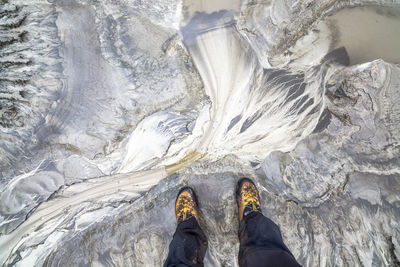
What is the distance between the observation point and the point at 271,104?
66.2 inches

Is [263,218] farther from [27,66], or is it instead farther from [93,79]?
[27,66]

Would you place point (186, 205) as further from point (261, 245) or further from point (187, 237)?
point (261, 245)

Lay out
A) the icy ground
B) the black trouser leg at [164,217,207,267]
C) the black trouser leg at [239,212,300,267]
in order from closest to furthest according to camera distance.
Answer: the black trouser leg at [239,212,300,267] < the black trouser leg at [164,217,207,267] < the icy ground

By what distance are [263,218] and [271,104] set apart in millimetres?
912

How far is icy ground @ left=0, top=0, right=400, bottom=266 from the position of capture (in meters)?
1.57

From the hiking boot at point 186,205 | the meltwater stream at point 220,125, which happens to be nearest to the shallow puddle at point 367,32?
the meltwater stream at point 220,125

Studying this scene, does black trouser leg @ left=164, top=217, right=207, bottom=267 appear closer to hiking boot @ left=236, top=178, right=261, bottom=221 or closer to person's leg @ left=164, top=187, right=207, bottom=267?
person's leg @ left=164, top=187, right=207, bottom=267

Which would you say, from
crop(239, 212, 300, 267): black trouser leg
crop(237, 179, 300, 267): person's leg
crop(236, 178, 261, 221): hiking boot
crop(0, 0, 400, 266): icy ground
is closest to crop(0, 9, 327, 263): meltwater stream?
crop(0, 0, 400, 266): icy ground

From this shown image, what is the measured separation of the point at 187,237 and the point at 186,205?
0.23 meters

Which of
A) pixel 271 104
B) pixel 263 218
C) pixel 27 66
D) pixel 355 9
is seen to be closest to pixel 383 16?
pixel 355 9

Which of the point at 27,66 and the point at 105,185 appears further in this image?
the point at 105,185

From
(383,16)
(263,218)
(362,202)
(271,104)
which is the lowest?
(362,202)

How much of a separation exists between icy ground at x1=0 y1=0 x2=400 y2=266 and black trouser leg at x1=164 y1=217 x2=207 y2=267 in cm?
14

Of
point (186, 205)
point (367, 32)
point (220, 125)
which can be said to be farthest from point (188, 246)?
point (367, 32)
